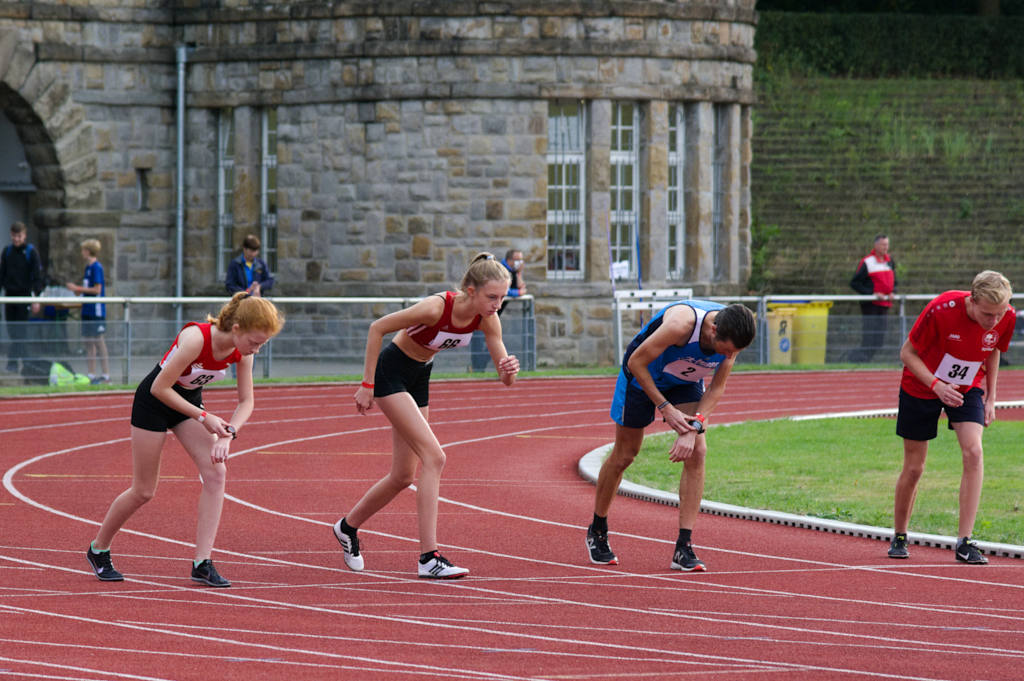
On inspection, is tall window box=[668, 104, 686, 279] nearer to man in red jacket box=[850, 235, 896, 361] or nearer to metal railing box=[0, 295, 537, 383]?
man in red jacket box=[850, 235, 896, 361]

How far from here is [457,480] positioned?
47.3 ft

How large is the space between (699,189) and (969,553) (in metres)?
18.3

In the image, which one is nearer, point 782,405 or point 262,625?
point 262,625

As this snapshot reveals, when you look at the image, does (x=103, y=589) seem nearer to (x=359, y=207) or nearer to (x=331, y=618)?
(x=331, y=618)

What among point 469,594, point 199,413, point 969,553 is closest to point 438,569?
point 469,594

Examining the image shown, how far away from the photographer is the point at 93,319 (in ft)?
73.2

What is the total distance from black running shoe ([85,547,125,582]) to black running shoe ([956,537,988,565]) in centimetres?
461

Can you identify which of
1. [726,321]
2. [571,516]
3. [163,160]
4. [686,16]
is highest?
[686,16]

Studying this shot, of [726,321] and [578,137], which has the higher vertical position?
[578,137]

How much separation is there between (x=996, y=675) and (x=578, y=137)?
2056 centimetres

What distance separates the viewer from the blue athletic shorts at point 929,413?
10414mm

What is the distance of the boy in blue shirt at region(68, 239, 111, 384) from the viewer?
2175cm

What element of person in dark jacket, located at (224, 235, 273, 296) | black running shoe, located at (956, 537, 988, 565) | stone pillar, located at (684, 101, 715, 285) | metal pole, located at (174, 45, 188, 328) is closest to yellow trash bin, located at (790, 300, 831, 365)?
stone pillar, located at (684, 101, 715, 285)

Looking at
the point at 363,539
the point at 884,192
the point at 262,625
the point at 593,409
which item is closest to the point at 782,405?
the point at 593,409
